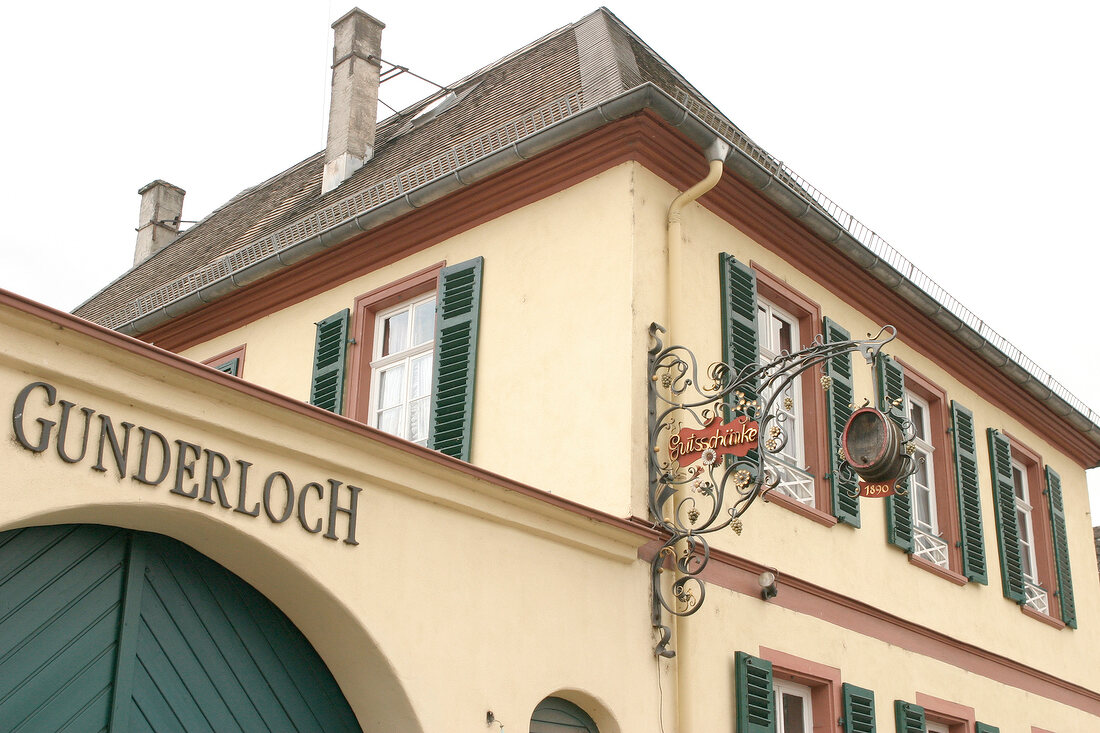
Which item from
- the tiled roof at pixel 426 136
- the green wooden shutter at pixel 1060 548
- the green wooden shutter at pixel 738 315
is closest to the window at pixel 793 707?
the green wooden shutter at pixel 738 315

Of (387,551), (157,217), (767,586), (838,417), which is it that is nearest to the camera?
(387,551)

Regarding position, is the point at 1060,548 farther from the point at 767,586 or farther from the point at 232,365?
the point at 232,365

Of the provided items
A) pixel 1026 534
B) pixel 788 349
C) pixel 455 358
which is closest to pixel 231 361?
pixel 455 358

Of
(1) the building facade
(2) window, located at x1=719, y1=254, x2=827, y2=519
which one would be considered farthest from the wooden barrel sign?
(2) window, located at x1=719, y1=254, x2=827, y2=519

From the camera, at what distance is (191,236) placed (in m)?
16.5

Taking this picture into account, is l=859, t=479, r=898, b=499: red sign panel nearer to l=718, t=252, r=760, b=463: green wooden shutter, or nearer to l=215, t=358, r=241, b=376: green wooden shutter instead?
l=718, t=252, r=760, b=463: green wooden shutter

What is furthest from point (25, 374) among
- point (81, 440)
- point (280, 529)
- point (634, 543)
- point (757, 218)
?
point (757, 218)

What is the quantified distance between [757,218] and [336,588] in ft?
17.6

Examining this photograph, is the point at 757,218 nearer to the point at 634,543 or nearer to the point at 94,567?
the point at 634,543

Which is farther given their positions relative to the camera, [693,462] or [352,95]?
[352,95]

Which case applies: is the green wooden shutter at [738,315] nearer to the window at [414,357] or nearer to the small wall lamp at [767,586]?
the small wall lamp at [767,586]

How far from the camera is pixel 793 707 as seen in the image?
32.0 ft

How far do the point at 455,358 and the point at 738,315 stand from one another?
2.17m

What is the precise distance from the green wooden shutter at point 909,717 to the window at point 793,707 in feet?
3.45
